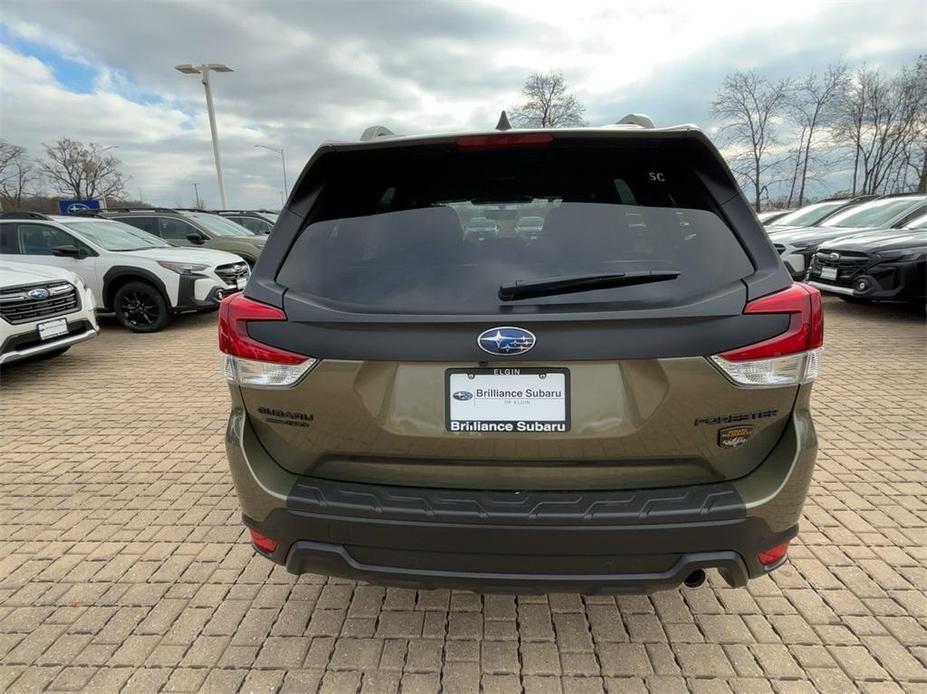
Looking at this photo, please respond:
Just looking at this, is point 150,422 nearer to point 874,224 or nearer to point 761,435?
A: point 761,435

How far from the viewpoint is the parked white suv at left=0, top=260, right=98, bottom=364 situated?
5633mm

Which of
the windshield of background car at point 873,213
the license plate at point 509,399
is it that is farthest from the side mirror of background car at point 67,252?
the windshield of background car at point 873,213

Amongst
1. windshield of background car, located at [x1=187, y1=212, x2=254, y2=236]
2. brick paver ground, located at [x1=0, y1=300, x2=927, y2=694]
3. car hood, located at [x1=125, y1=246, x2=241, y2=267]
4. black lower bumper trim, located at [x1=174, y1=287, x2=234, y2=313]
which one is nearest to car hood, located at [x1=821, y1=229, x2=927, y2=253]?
brick paver ground, located at [x1=0, y1=300, x2=927, y2=694]

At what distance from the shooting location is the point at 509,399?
5.62 feet

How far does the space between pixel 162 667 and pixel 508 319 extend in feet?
6.13

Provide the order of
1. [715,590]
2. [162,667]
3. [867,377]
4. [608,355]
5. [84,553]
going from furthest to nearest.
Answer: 1. [867,377]
2. [84,553]
3. [715,590]
4. [162,667]
5. [608,355]

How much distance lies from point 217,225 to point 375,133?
13.1m

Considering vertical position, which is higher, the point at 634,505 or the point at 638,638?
the point at 634,505

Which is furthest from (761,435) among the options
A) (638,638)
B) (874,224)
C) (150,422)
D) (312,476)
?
(874,224)

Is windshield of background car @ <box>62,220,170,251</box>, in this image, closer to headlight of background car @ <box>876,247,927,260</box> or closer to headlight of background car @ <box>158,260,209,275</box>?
headlight of background car @ <box>158,260,209,275</box>

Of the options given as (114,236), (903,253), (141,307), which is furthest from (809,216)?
(114,236)

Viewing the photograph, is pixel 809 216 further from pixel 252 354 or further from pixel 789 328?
pixel 252 354

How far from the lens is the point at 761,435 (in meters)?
1.75

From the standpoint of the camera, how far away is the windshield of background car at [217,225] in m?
13.4
